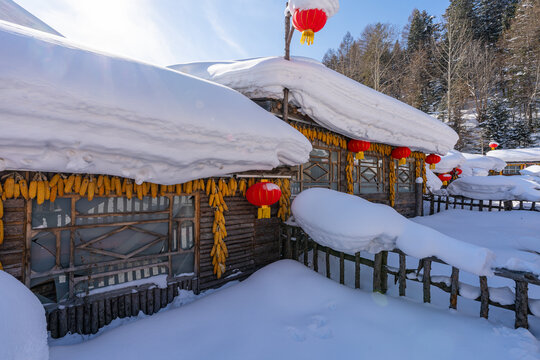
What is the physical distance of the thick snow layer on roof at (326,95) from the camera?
6273 mm

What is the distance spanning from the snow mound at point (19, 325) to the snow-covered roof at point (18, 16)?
8.59 m

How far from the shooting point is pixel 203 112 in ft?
13.3

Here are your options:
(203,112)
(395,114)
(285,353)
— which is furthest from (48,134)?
(395,114)

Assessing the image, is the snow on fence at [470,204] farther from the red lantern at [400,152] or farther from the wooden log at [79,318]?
the wooden log at [79,318]

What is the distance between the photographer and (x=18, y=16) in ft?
24.1

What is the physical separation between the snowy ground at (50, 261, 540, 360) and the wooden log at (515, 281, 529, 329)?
0.57 feet

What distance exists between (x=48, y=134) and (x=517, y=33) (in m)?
45.6

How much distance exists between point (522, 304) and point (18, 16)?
13760mm

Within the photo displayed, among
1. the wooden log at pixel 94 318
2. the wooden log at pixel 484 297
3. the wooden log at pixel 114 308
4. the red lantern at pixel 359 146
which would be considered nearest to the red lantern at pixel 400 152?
the red lantern at pixel 359 146

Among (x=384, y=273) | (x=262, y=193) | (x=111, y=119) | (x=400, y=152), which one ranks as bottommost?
(x=384, y=273)

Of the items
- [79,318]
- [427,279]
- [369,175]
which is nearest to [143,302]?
[79,318]

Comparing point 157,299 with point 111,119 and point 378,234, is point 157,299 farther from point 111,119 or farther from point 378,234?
point 378,234

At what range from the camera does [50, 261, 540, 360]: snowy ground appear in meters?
2.90

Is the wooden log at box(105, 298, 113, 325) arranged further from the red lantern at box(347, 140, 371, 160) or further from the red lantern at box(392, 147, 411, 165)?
the red lantern at box(392, 147, 411, 165)
